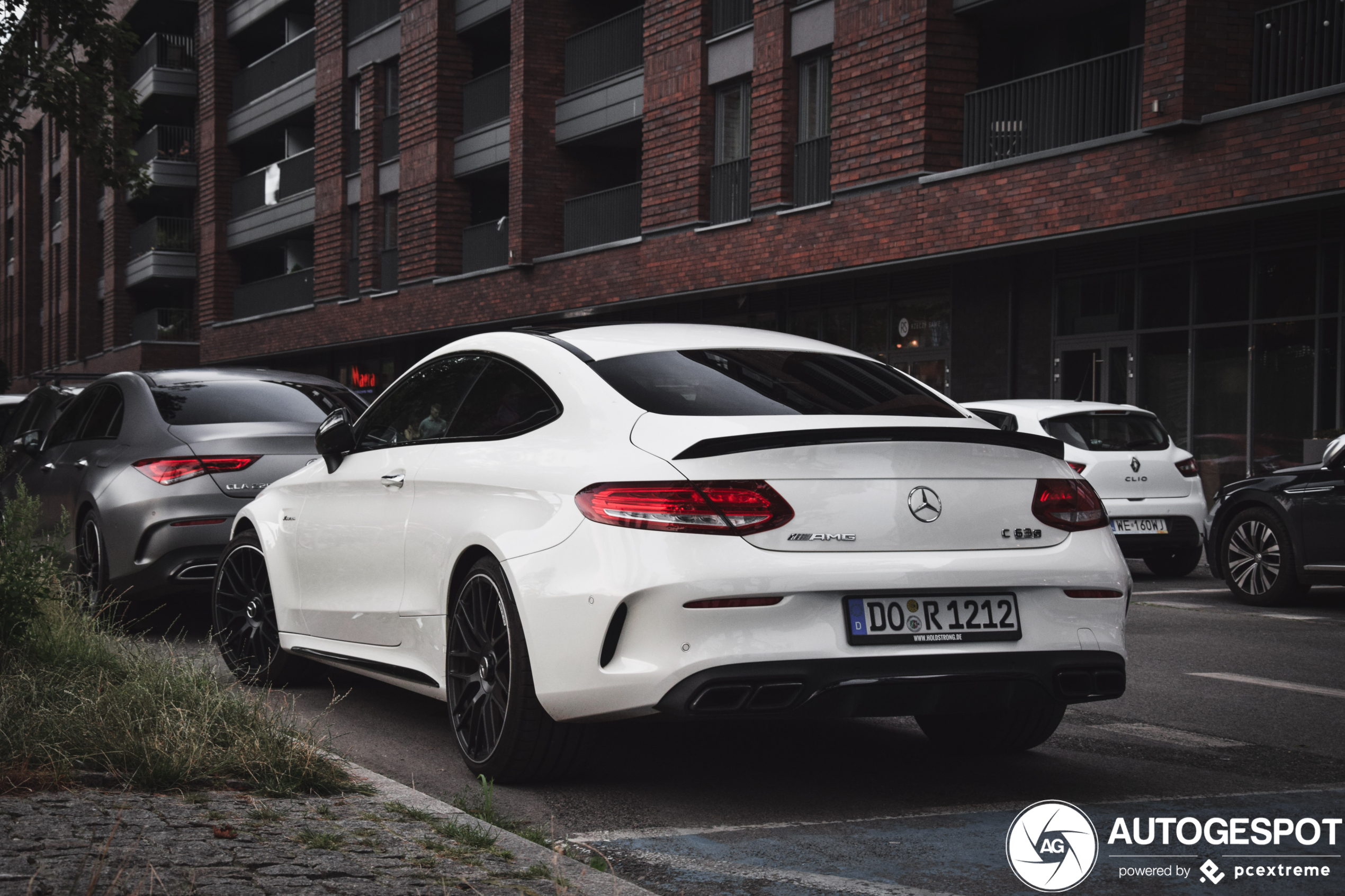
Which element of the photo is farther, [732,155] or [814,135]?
[732,155]

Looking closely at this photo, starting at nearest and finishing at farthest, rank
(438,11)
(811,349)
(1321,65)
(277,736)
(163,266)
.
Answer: (277,736) → (811,349) → (1321,65) → (438,11) → (163,266)

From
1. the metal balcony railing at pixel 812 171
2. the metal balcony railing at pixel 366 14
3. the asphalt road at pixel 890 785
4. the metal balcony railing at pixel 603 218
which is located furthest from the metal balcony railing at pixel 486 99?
the asphalt road at pixel 890 785

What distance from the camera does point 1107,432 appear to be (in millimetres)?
13734

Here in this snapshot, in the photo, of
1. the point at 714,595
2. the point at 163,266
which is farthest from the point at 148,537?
the point at 163,266

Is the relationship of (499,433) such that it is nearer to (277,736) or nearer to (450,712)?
(450,712)

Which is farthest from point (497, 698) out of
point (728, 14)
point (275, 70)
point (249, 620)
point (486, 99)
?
point (275, 70)

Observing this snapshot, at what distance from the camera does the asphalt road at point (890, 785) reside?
4.07 metres

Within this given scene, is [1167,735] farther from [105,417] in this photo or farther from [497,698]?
[105,417]

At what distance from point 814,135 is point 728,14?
126 inches

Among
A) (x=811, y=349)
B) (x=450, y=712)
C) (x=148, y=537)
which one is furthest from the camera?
(x=148, y=537)

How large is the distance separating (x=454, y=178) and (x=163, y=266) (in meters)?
20.9

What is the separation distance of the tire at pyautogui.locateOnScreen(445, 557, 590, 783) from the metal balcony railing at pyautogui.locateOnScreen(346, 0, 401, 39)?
33.2m

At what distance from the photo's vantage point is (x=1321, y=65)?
17297 mm

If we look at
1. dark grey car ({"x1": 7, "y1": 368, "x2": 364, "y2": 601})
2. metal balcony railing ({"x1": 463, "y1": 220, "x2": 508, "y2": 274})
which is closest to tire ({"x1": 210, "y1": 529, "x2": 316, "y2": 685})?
dark grey car ({"x1": 7, "y1": 368, "x2": 364, "y2": 601})
